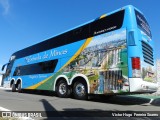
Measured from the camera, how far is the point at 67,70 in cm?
1392

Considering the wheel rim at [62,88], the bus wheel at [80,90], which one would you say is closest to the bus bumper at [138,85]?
the bus wheel at [80,90]

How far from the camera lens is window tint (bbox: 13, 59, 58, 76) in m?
15.5

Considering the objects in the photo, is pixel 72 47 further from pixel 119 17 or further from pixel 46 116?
pixel 46 116

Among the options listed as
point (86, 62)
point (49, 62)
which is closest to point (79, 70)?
point (86, 62)

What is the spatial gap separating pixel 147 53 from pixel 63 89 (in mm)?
5295

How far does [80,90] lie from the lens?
1277 centimetres

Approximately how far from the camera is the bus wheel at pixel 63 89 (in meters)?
13.8

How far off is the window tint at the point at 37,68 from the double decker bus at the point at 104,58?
0.06 m

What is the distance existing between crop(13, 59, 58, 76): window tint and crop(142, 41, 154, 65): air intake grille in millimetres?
5767

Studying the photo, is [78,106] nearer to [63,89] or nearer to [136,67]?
[136,67]

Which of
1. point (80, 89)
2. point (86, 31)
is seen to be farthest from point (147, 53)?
point (80, 89)

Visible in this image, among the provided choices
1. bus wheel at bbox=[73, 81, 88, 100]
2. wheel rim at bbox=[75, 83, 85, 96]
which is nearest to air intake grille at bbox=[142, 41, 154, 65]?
bus wheel at bbox=[73, 81, 88, 100]

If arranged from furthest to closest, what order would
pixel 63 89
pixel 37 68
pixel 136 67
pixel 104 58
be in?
1. pixel 37 68
2. pixel 63 89
3. pixel 104 58
4. pixel 136 67

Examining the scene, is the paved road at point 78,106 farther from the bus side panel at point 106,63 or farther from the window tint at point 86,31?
the window tint at point 86,31
